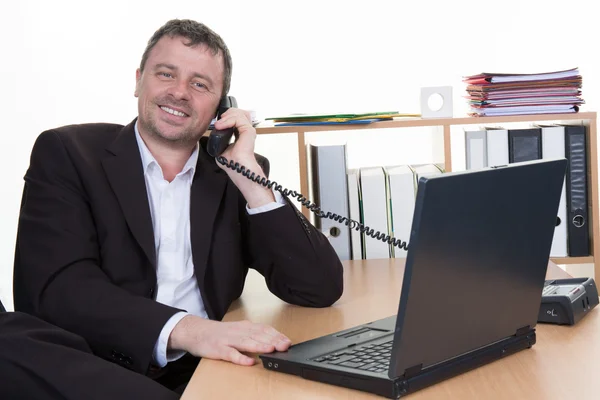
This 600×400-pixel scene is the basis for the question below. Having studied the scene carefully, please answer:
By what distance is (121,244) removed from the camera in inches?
74.4

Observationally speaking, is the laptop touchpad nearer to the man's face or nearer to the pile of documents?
the man's face

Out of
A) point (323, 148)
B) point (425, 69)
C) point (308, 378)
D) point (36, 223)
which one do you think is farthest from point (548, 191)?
point (425, 69)

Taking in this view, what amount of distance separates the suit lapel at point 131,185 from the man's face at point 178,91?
0.35 ft

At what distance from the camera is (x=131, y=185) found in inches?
76.4

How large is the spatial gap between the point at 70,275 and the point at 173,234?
354 mm

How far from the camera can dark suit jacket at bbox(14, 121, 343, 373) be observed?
1.76 metres

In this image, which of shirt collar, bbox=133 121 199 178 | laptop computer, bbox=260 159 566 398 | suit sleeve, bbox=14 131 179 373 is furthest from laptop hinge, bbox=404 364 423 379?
shirt collar, bbox=133 121 199 178

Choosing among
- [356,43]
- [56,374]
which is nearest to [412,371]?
[56,374]

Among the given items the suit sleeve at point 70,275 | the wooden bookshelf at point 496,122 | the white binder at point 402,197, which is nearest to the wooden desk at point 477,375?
the suit sleeve at point 70,275

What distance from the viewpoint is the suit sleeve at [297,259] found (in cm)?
185

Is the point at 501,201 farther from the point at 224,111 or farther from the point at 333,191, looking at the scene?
the point at 333,191

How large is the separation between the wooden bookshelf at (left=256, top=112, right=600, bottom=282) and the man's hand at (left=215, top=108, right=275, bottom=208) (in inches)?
19.6

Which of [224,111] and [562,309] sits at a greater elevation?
[224,111]

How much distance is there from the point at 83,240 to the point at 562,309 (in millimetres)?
1051
